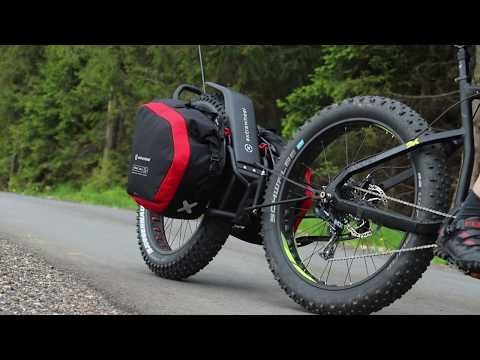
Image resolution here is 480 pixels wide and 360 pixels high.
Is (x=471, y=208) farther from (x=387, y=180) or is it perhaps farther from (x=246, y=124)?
(x=246, y=124)

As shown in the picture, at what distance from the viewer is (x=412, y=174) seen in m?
3.61

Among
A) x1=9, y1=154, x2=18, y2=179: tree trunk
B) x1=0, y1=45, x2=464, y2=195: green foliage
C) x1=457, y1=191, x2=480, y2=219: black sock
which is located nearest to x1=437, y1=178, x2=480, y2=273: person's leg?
x1=457, y1=191, x2=480, y2=219: black sock

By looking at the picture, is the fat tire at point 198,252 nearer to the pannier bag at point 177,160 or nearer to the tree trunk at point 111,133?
the pannier bag at point 177,160

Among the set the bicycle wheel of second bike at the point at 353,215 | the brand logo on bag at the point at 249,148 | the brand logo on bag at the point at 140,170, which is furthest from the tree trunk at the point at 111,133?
the bicycle wheel of second bike at the point at 353,215

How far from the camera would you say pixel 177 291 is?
432cm

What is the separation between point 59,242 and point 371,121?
3.86 metres

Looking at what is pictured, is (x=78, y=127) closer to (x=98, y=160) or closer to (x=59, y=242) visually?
(x=98, y=160)

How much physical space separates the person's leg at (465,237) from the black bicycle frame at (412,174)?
0.33ft

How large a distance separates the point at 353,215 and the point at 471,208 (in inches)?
27.0

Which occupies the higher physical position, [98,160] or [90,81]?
[90,81]

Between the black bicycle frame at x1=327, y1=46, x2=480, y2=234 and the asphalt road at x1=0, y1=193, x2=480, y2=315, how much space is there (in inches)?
26.9

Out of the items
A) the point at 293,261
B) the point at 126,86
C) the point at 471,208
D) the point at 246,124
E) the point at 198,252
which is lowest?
the point at 198,252

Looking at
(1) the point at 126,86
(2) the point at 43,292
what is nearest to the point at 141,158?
(2) the point at 43,292
